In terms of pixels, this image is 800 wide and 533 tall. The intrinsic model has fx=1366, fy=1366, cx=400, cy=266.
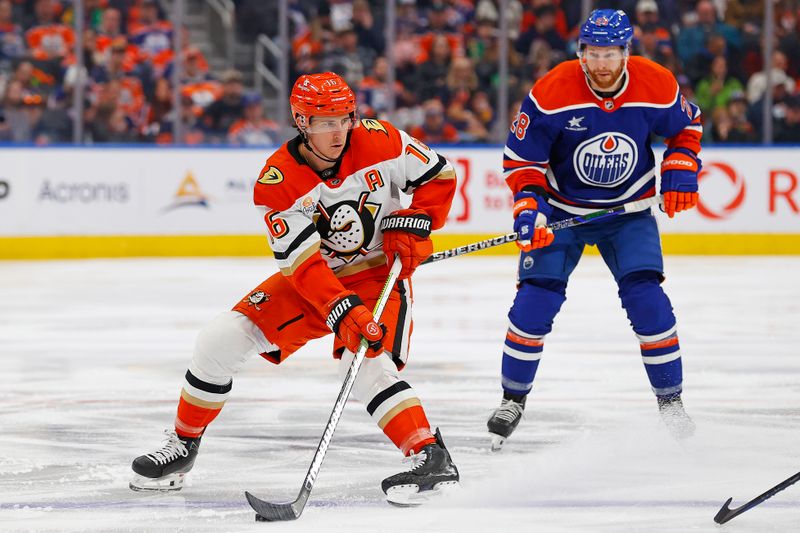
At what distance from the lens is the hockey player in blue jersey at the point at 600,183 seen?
12.6ft

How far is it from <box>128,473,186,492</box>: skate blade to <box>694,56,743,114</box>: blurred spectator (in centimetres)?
734

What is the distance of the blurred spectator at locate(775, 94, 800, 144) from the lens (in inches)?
388

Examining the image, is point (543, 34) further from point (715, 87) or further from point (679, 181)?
point (679, 181)

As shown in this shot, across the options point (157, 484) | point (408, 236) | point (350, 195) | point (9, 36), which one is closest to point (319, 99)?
point (350, 195)

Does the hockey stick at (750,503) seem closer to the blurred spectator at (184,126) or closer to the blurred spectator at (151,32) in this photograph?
the blurred spectator at (184,126)

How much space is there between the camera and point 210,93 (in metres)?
9.68

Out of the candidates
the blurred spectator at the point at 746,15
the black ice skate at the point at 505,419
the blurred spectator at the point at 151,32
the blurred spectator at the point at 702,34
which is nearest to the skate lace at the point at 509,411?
the black ice skate at the point at 505,419

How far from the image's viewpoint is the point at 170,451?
3.31 meters

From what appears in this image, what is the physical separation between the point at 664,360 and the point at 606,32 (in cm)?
94

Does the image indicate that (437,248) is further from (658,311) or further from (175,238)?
(658,311)

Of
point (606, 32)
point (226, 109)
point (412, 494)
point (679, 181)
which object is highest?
point (606, 32)

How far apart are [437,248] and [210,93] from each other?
6.40 ft

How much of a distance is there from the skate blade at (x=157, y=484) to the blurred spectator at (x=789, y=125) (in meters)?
7.48

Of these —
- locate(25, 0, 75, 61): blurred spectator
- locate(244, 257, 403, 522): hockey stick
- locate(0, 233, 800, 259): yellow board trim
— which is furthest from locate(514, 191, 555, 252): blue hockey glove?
locate(25, 0, 75, 61): blurred spectator
